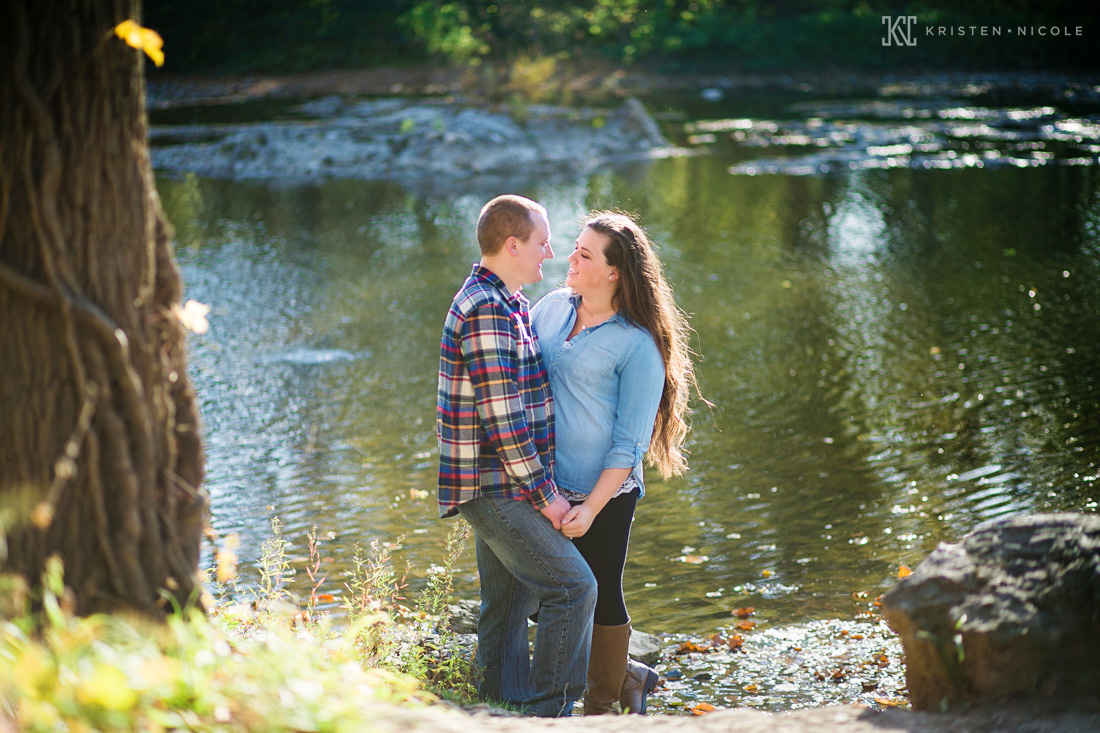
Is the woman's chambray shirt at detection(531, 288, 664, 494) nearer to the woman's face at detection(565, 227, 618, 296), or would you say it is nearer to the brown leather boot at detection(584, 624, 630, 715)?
the woman's face at detection(565, 227, 618, 296)

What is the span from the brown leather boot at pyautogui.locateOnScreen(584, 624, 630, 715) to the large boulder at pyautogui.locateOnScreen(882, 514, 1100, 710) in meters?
1.07

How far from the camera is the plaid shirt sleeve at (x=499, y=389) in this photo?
11.1 ft

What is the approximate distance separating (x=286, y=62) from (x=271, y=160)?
87.2 ft

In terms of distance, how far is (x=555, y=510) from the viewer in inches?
139

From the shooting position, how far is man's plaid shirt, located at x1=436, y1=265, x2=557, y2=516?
3396mm

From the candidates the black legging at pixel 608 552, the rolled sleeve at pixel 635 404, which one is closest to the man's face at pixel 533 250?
the rolled sleeve at pixel 635 404

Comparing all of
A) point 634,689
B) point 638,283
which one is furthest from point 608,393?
point 634,689

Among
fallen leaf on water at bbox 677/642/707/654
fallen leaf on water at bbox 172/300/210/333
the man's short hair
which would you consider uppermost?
the man's short hair

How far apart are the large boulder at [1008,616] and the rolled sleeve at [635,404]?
1.04 m

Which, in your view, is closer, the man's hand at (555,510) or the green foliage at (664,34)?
the man's hand at (555,510)

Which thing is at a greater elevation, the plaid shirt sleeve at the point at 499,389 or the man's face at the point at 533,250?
the man's face at the point at 533,250

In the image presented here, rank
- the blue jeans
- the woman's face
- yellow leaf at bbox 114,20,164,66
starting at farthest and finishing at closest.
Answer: the woman's face
the blue jeans
yellow leaf at bbox 114,20,164,66

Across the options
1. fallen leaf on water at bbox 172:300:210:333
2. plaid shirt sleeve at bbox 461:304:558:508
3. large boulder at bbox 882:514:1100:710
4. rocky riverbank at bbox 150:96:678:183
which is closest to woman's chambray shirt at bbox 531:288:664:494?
plaid shirt sleeve at bbox 461:304:558:508

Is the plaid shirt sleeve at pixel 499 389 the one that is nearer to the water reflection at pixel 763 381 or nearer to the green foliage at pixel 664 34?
the water reflection at pixel 763 381
